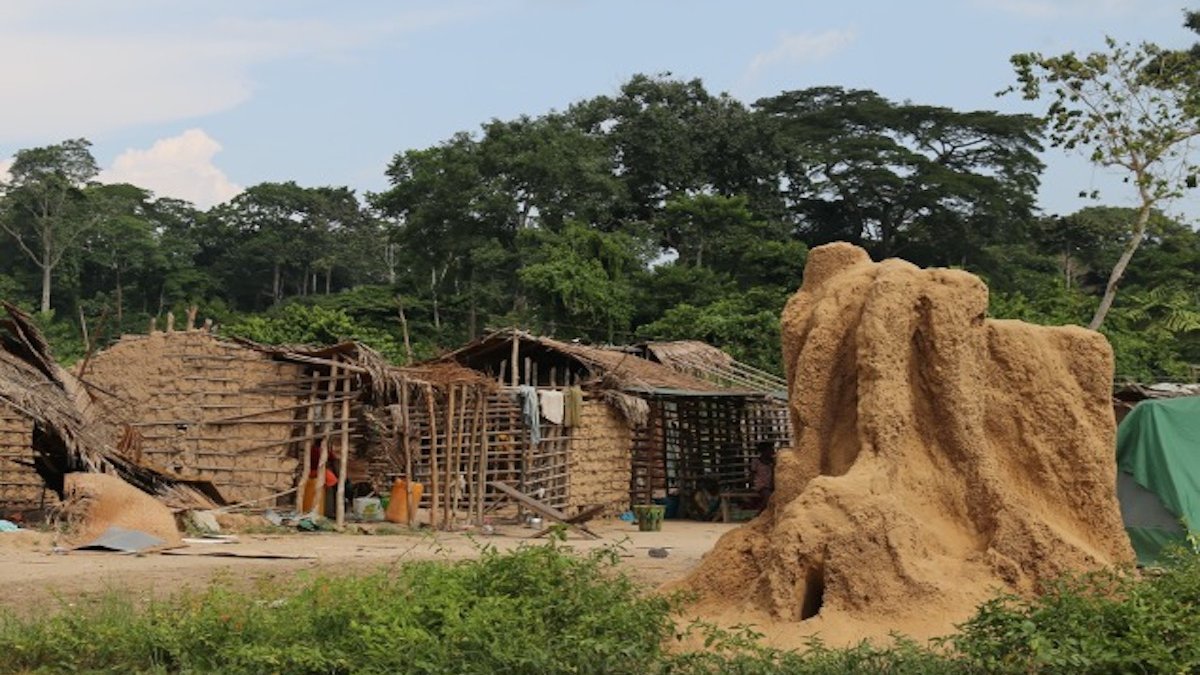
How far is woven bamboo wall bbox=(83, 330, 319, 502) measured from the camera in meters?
16.9

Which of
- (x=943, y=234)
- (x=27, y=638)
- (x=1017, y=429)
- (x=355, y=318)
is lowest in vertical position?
(x=27, y=638)

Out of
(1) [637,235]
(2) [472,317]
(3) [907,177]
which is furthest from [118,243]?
(3) [907,177]

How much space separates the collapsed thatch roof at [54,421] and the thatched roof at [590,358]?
4.89 metres

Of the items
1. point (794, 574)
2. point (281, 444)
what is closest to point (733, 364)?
point (281, 444)

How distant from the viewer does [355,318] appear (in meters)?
37.6

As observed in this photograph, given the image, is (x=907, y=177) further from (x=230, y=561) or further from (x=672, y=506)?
(x=230, y=561)

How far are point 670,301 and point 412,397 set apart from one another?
1630cm

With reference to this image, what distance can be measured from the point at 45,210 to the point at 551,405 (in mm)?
28630

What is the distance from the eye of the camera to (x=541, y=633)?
696cm

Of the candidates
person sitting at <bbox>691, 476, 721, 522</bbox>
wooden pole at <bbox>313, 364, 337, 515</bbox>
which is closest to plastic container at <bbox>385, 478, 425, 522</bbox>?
wooden pole at <bbox>313, 364, 337, 515</bbox>

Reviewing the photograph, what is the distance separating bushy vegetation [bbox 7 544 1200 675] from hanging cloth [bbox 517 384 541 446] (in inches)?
377

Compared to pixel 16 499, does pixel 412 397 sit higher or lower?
higher

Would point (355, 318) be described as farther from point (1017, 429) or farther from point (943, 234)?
point (1017, 429)

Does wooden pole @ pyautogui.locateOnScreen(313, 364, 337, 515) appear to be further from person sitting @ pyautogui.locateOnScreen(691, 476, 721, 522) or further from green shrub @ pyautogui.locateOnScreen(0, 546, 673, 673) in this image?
green shrub @ pyautogui.locateOnScreen(0, 546, 673, 673)
